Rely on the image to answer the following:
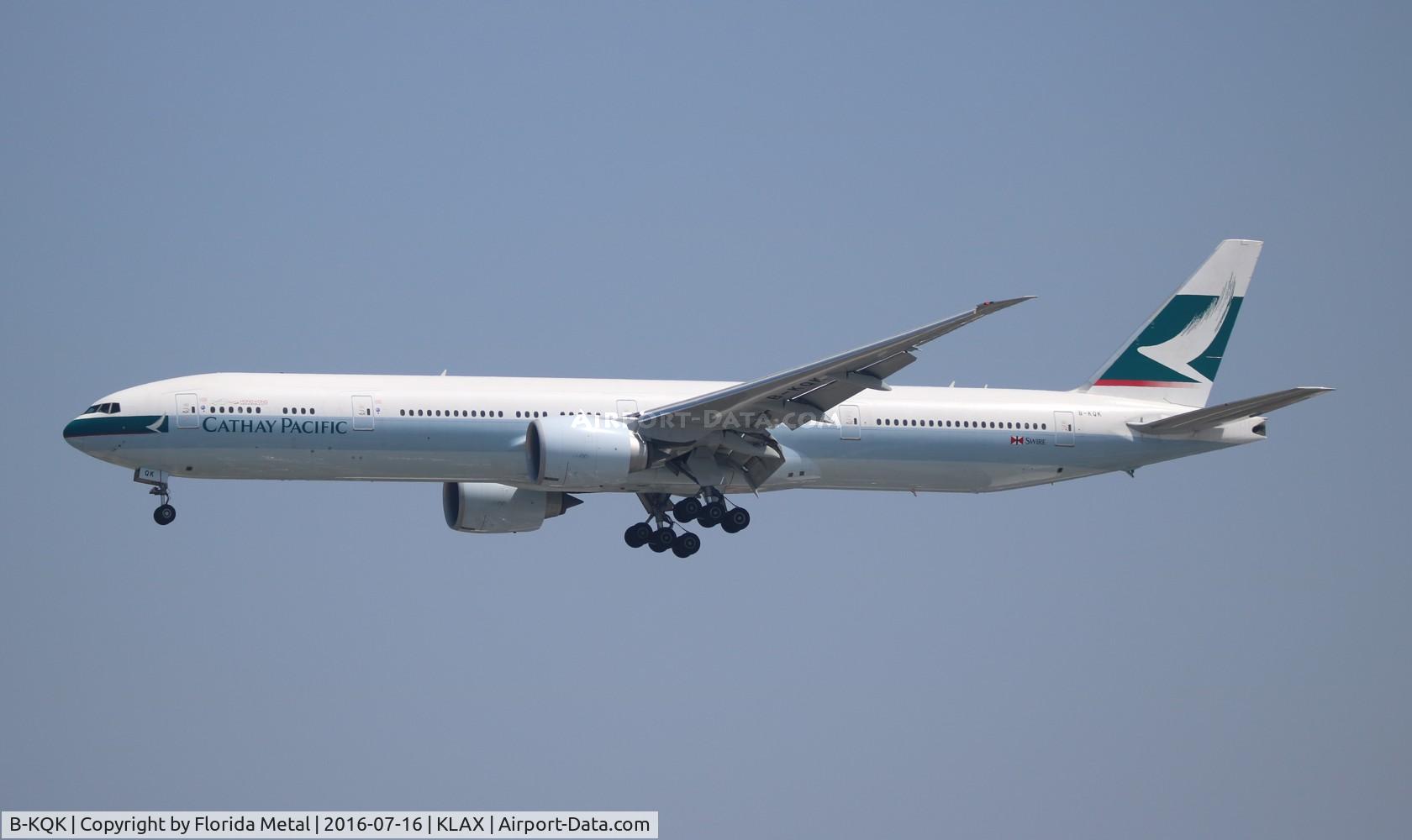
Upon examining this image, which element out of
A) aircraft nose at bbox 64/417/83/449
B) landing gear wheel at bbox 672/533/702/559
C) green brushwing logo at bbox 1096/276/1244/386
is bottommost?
landing gear wheel at bbox 672/533/702/559

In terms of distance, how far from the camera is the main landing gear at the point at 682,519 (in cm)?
4734

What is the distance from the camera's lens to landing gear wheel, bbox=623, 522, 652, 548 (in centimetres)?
4872

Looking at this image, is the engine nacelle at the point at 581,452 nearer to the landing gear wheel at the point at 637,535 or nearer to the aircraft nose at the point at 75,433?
the landing gear wheel at the point at 637,535

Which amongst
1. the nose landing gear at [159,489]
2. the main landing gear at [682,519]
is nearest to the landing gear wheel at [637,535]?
the main landing gear at [682,519]

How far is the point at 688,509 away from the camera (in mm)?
47625

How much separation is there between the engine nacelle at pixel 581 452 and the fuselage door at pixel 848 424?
17.3 ft

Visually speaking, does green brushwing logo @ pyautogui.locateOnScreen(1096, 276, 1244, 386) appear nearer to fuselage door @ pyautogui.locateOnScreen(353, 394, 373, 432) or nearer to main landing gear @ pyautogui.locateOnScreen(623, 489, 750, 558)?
main landing gear @ pyautogui.locateOnScreen(623, 489, 750, 558)

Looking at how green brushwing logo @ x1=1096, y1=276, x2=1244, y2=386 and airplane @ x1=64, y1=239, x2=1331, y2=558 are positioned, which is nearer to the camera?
airplane @ x1=64, y1=239, x2=1331, y2=558

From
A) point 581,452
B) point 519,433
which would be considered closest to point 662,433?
point 581,452

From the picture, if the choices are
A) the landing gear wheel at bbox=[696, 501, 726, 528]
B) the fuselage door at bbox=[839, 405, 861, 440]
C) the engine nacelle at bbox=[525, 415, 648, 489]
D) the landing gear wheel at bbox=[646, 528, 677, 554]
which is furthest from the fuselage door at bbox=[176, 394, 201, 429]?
the fuselage door at bbox=[839, 405, 861, 440]

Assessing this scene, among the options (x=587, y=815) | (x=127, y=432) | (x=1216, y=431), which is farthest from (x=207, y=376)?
(x=1216, y=431)

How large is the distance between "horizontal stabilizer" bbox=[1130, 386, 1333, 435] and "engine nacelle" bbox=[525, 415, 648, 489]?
13.8 metres

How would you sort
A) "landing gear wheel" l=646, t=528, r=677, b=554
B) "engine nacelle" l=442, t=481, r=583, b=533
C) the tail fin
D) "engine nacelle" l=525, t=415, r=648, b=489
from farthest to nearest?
the tail fin < "engine nacelle" l=442, t=481, r=583, b=533 < "landing gear wheel" l=646, t=528, r=677, b=554 < "engine nacelle" l=525, t=415, r=648, b=489

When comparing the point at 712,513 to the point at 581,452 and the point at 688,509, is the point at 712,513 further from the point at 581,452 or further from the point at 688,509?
the point at 581,452
